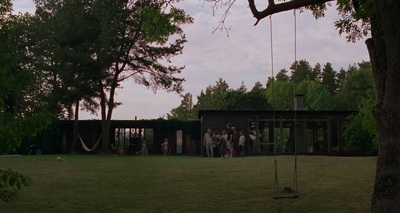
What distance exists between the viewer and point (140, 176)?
13195 mm

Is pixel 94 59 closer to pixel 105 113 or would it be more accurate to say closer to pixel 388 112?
A: pixel 105 113

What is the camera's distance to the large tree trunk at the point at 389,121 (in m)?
6.09

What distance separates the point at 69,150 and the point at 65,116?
2735 millimetres

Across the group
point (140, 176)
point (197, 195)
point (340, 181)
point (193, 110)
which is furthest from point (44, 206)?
point (193, 110)

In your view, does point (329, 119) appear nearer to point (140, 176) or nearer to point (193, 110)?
point (140, 176)

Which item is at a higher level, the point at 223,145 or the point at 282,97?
the point at 282,97

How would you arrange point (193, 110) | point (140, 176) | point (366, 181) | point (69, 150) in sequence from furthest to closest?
point (193, 110), point (69, 150), point (140, 176), point (366, 181)

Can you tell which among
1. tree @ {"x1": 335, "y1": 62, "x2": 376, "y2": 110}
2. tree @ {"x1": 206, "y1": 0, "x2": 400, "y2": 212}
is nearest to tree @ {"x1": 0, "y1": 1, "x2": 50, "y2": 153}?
tree @ {"x1": 206, "y1": 0, "x2": 400, "y2": 212}

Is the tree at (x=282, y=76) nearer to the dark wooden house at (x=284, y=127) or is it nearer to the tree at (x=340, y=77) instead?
the tree at (x=340, y=77)

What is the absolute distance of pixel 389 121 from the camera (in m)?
6.17

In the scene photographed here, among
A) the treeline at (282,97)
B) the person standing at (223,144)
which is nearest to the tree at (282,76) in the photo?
the treeline at (282,97)

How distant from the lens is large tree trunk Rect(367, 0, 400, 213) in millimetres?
6086

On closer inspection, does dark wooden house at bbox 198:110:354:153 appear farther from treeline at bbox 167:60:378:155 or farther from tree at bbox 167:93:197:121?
tree at bbox 167:93:197:121

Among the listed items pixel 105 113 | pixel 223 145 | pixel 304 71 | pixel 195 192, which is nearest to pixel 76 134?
pixel 105 113
